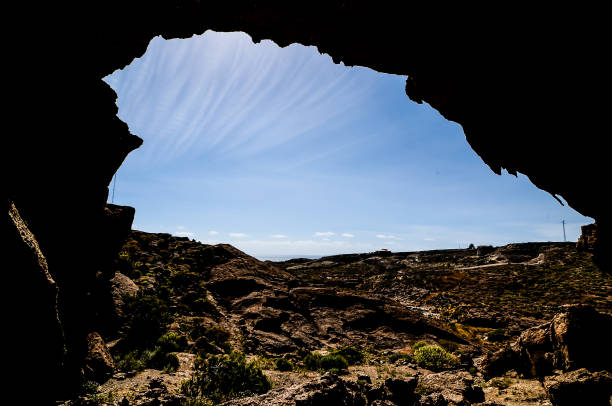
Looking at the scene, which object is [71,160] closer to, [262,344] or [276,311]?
[262,344]

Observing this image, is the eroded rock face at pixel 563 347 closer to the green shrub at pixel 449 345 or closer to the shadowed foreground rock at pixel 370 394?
the shadowed foreground rock at pixel 370 394

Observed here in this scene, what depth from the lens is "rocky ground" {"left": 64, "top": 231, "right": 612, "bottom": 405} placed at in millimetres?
12301

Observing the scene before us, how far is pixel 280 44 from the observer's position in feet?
47.1

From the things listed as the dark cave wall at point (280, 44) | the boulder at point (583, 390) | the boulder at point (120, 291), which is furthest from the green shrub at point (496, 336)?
the boulder at point (120, 291)

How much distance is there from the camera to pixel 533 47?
9258mm

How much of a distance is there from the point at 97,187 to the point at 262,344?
1766cm

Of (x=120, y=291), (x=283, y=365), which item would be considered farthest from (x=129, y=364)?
(x=120, y=291)

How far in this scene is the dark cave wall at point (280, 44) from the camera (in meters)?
7.97

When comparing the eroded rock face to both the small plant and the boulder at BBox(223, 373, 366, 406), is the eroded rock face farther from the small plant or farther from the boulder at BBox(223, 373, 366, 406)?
the boulder at BBox(223, 373, 366, 406)

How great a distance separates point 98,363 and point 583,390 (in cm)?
2089

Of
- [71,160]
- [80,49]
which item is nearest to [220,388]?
[71,160]

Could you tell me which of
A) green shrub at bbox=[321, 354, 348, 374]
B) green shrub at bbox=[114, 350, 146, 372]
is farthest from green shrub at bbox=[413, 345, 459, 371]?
green shrub at bbox=[114, 350, 146, 372]

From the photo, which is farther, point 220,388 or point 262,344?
point 262,344

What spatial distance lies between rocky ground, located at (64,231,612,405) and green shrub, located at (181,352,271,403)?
0.20 ft
